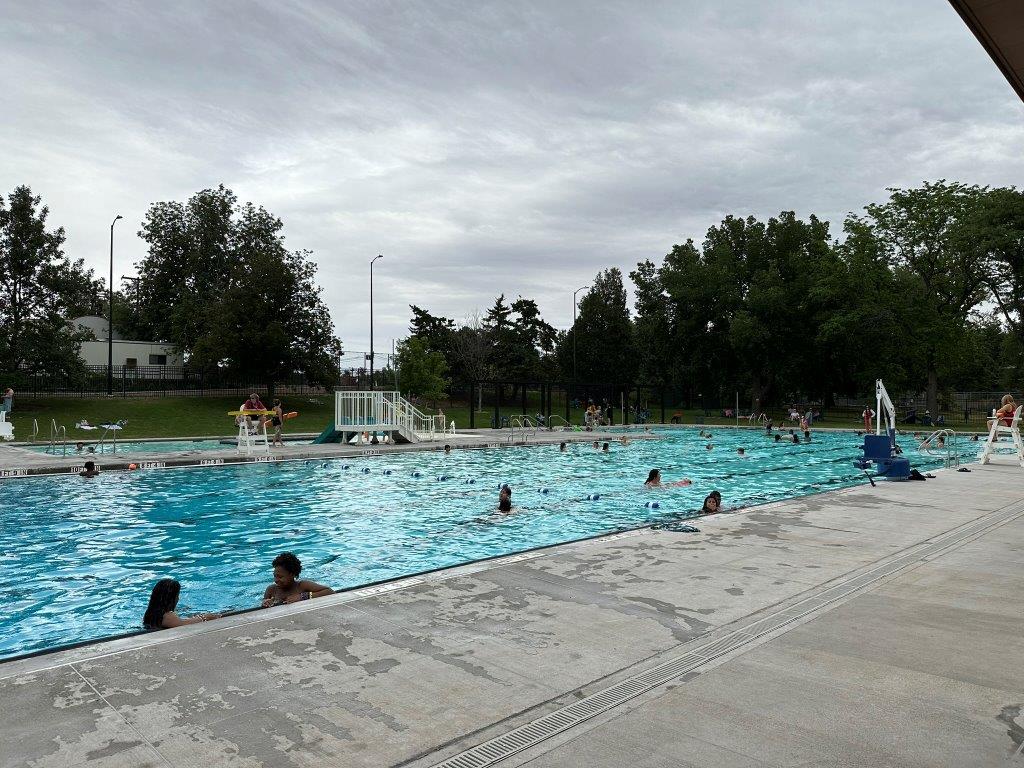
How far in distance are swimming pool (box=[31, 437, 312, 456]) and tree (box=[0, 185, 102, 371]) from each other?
15275mm

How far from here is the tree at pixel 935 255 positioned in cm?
4781

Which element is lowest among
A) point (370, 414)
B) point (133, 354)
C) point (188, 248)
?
point (370, 414)

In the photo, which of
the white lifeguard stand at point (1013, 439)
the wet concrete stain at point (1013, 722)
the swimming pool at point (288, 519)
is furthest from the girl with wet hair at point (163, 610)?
the white lifeguard stand at point (1013, 439)

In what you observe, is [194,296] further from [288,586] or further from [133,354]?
[288,586]

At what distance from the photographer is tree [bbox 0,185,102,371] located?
1480 inches

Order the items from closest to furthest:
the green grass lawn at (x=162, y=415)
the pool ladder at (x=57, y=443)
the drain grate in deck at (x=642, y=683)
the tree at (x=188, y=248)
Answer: the drain grate in deck at (x=642, y=683) < the pool ladder at (x=57, y=443) < the green grass lawn at (x=162, y=415) < the tree at (x=188, y=248)

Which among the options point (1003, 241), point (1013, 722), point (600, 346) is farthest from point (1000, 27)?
point (600, 346)

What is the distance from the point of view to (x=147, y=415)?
37.5 m

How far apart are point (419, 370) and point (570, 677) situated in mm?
42614

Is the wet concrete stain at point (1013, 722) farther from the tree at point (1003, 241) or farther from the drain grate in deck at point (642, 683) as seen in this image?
the tree at point (1003, 241)

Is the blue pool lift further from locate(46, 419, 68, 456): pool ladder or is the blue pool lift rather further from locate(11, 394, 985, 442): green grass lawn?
locate(11, 394, 985, 442): green grass lawn

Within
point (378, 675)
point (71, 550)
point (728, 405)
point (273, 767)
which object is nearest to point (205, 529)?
point (71, 550)

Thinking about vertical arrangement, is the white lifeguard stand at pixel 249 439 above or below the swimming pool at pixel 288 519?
above

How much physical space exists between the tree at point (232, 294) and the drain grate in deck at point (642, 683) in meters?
42.5
